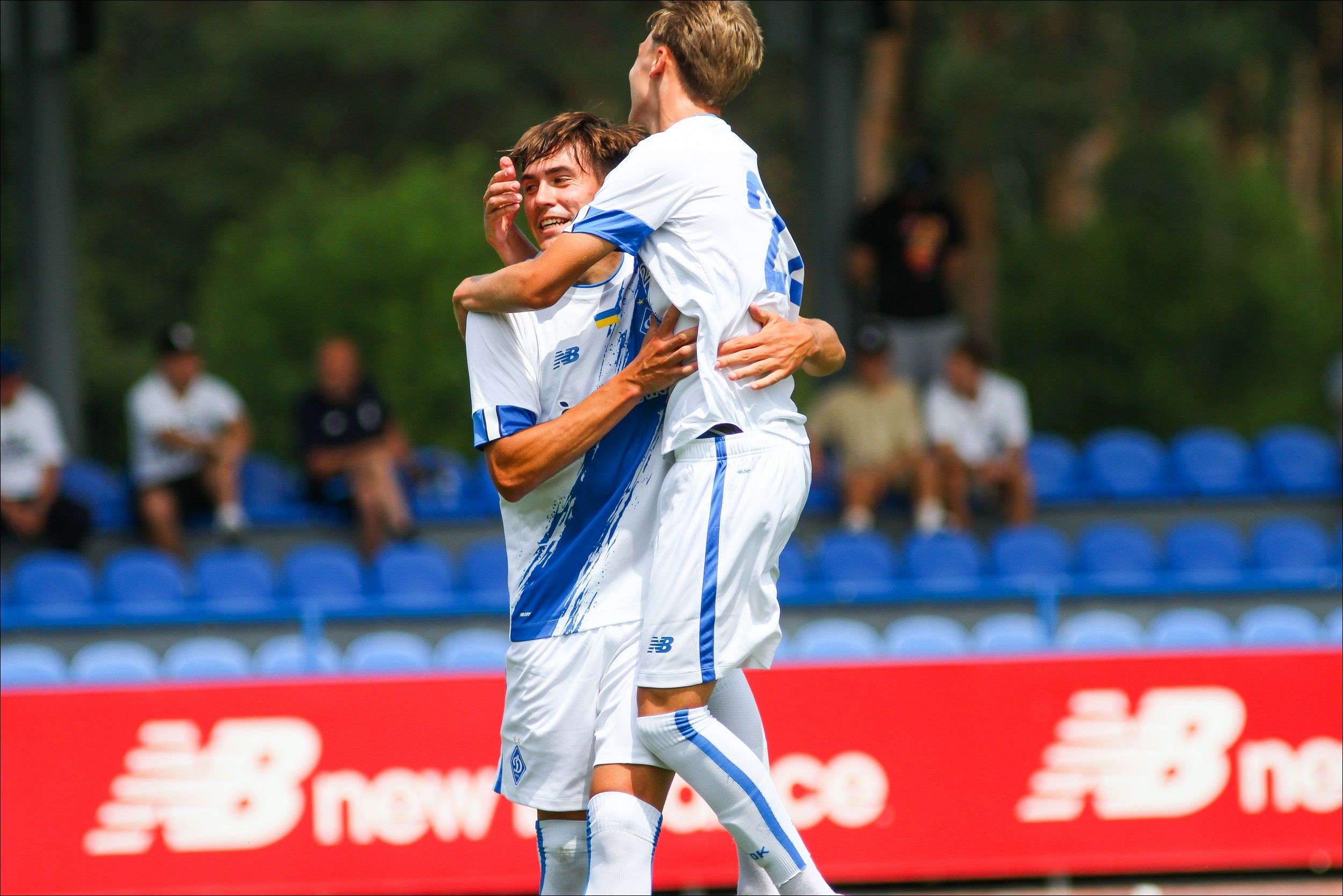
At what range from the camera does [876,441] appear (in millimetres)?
9852

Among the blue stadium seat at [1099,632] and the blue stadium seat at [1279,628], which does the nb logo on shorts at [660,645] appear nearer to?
the blue stadium seat at [1099,632]

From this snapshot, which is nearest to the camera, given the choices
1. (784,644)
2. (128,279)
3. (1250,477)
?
(784,644)

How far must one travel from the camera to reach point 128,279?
2880cm

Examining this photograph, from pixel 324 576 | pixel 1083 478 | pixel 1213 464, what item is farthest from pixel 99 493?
pixel 1213 464

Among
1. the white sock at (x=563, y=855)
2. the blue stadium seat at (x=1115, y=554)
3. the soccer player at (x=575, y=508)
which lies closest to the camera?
the soccer player at (x=575, y=508)

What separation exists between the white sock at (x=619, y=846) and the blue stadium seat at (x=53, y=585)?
6.03 m

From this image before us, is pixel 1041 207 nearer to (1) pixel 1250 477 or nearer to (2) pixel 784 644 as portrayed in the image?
(1) pixel 1250 477

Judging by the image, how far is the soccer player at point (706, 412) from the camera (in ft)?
10.5

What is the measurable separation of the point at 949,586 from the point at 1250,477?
3.57 meters

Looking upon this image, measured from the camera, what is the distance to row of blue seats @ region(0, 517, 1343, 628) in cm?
841

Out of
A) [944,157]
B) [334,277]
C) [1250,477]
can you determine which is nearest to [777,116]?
[944,157]

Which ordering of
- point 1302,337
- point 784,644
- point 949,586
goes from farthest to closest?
point 1302,337
point 949,586
point 784,644

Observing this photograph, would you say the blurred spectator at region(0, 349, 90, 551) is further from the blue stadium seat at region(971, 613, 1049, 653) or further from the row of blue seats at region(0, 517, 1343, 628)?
the blue stadium seat at region(971, 613, 1049, 653)

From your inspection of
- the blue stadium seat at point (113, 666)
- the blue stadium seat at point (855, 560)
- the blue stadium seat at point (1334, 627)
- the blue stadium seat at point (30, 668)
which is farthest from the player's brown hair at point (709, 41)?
the blue stadium seat at point (855, 560)
